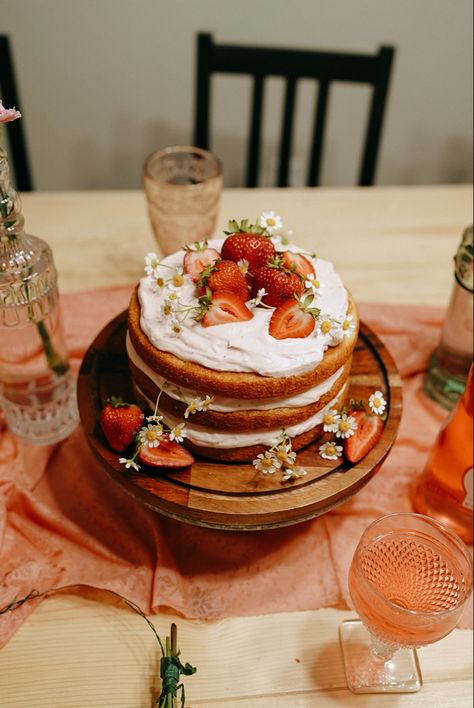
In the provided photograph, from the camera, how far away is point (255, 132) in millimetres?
2127

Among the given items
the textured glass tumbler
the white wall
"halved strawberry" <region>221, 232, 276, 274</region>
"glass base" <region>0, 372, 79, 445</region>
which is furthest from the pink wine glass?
the white wall

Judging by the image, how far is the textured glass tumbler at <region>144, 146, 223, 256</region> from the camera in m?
1.59

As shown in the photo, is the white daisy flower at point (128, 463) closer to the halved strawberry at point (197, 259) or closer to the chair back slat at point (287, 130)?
the halved strawberry at point (197, 259)

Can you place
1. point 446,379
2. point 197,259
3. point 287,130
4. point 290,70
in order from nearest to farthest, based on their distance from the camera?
point 197,259
point 446,379
point 290,70
point 287,130

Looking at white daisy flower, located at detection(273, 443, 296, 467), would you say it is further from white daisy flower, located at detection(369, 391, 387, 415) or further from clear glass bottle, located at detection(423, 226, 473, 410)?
clear glass bottle, located at detection(423, 226, 473, 410)

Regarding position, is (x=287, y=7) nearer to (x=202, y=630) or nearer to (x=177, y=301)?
(x=177, y=301)

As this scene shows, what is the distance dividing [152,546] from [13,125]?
1530 mm

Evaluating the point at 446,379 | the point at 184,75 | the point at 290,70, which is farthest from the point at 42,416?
the point at 184,75

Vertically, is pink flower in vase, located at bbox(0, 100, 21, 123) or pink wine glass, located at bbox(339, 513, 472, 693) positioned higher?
pink flower in vase, located at bbox(0, 100, 21, 123)

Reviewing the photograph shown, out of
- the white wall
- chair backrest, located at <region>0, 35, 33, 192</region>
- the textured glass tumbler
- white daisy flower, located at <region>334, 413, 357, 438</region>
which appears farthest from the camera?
the white wall

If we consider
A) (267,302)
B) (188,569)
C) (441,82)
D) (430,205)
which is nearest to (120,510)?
(188,569)

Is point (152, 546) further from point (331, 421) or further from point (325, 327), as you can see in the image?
point (325, 327)

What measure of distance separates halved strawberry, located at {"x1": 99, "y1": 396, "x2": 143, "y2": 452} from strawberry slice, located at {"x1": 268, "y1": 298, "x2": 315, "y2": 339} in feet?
0.86

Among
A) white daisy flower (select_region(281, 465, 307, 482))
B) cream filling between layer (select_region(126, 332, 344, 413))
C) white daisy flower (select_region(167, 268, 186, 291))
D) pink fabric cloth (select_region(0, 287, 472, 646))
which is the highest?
white daisy flower (select_region(167, 268, 186, 291))
